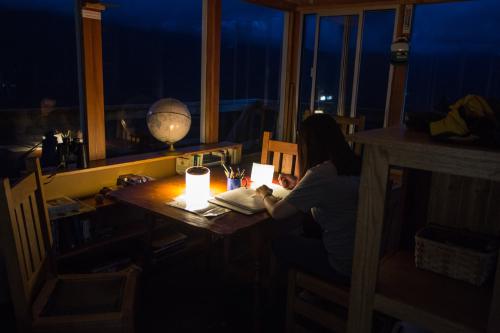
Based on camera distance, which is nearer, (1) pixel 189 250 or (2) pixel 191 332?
(2) pixel 191 332

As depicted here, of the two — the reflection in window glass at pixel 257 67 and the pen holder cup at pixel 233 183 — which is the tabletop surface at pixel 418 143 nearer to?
the pen holder cup at pixel 233 183

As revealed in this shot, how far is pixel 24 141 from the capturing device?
8.20ft

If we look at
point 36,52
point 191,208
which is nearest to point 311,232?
point 191,208

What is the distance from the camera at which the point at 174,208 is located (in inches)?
80.4

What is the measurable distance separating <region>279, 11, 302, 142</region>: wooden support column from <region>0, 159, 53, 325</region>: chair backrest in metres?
3.21

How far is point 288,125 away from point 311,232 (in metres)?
2.34

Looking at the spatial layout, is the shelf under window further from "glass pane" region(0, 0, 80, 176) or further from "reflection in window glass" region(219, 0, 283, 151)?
"reflection in window glass" region(219, 0, 283, 151)

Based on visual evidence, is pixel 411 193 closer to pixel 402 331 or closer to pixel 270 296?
pixel 402 331

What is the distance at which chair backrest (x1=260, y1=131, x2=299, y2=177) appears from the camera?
9.32 feet

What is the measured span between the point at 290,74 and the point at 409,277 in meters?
3.80

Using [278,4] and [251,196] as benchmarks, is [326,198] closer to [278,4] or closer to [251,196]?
[251,196]

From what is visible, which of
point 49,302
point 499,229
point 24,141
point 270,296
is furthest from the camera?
point 24,141

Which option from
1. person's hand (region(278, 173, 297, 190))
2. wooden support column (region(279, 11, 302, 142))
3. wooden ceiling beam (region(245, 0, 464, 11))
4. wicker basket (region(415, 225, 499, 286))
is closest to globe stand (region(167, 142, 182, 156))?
person's hand (region(278, 173, 297, 190))

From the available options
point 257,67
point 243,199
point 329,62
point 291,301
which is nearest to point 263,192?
point 243,199
